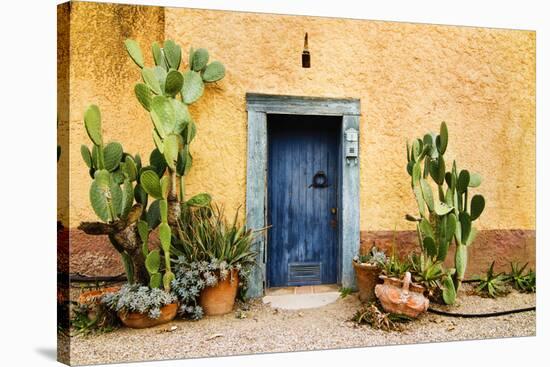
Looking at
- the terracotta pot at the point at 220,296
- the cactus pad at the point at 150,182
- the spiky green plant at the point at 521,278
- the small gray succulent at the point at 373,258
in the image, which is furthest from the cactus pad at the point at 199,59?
the spiky green plant at the point at 521,278

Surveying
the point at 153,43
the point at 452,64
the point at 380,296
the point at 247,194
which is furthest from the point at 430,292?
the point at 153,43

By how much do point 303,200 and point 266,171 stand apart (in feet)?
1.70

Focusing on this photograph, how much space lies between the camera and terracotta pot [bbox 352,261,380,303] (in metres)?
3.92

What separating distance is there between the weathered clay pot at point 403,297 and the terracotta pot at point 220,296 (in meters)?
1.16

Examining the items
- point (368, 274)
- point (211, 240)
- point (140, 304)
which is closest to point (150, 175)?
point (211, 240)

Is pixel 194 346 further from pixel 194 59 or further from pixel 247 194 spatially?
pixel 194 59

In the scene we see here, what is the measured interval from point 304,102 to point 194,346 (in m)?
2.13

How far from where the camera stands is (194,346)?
329cm

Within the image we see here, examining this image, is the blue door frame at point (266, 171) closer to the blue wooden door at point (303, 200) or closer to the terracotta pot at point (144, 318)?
the blue wooden door at point (303, 200)

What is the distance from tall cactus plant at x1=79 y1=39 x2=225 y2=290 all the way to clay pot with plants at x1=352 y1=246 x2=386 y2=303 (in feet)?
4.55

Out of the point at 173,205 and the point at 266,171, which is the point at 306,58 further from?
the point at 173,205

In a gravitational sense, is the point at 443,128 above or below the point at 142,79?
below

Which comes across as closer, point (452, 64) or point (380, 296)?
point (380, 296)

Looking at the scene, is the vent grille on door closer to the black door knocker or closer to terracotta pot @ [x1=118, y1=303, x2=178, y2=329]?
the black door knocker
